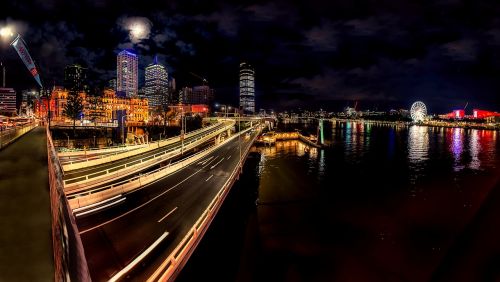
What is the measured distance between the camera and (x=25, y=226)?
15.3 ft

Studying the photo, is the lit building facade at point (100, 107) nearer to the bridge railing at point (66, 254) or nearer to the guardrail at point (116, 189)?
the guardrail at point (116, 189)

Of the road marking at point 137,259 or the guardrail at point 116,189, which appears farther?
the guardrail at point 116,189

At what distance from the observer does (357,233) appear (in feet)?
69.6

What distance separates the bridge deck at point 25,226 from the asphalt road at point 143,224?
179 inches

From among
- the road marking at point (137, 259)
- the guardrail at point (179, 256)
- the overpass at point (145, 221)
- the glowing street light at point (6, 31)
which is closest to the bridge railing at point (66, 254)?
the overpass at point (145, 221)

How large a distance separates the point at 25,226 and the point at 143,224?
1039cm

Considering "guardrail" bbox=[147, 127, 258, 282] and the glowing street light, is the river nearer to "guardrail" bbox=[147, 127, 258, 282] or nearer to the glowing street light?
"guardrail" bbox=[147, 127, 258, 282]

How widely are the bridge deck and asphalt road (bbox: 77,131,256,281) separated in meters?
4.54

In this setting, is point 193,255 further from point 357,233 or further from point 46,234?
point 357,233

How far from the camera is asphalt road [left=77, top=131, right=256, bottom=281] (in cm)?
1098

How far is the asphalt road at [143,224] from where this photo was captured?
11.0m

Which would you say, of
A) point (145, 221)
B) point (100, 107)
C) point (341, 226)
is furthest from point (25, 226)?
point (100, 107)

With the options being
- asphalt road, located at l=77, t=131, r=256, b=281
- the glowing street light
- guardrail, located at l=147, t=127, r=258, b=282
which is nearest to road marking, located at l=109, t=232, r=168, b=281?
asphalt road, located at l=77, t=131, r=256, b=281

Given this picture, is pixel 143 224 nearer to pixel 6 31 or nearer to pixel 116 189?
pixel 116 189
